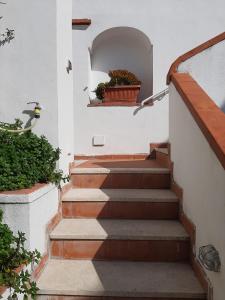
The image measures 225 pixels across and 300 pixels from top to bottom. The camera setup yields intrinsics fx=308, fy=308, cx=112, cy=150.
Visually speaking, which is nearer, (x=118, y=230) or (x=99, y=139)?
(x=118, y=230)

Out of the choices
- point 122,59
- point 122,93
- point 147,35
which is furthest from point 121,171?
point 122,59

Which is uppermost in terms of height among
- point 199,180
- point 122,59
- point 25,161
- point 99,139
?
point 122,59

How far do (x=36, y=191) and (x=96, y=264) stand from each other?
790 millimetres

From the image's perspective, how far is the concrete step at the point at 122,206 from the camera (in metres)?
3.00

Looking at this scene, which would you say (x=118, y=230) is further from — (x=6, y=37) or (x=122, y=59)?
(x=122, y=59)

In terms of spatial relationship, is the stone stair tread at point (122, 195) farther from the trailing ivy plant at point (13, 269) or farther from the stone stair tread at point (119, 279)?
the trailing ivy plant at point (13, 269)

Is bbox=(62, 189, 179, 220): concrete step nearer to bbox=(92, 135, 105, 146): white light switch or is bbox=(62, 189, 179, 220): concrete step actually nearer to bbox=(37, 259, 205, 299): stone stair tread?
bbox=(37, 259, 205, 299): stone stair tread

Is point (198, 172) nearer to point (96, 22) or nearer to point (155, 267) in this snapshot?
point (155, 267)

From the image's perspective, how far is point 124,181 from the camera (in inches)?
136

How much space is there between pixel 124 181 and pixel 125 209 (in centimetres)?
48

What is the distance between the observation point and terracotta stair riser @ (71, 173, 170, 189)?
342 cm

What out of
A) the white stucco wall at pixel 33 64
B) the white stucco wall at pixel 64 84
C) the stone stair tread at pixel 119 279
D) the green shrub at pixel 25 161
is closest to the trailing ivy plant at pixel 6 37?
the white stucco wall at pixel 33 64

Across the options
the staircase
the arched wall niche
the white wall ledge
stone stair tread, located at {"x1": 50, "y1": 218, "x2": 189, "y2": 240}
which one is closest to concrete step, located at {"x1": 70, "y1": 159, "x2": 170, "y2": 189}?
the staircase

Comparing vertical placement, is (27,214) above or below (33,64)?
below
